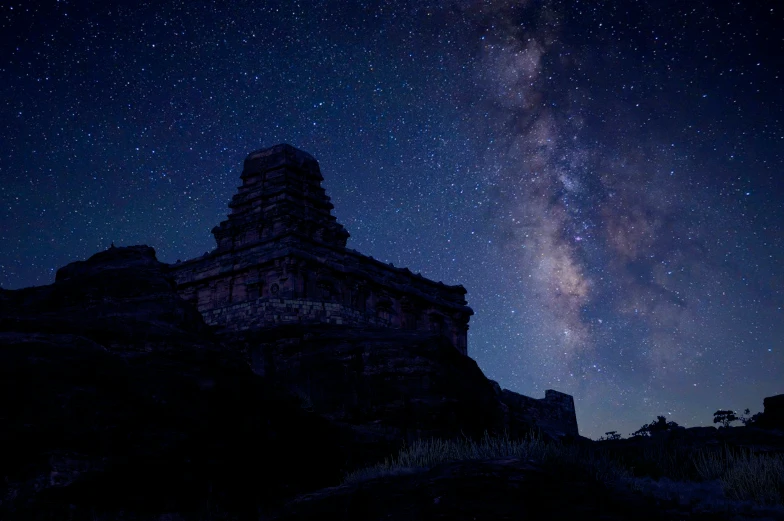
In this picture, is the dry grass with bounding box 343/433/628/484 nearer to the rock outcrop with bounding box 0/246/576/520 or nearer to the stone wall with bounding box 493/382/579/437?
the rock outcrop with bounding box 0/246/576/520

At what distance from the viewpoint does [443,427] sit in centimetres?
1756

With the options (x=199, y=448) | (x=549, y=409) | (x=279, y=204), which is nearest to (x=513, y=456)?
(x=199, y=448)

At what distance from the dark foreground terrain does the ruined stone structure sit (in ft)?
56.1

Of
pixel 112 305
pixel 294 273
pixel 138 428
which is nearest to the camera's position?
pixel 138 428

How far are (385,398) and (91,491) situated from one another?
9.09m

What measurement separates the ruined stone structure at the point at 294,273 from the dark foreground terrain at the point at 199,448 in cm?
1710

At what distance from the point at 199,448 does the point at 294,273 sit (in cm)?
2500

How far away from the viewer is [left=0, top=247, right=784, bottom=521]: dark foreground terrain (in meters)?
9.30

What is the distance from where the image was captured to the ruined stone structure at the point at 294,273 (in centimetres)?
3475

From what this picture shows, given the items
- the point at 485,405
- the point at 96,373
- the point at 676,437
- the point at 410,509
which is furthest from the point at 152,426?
the point at 676,437

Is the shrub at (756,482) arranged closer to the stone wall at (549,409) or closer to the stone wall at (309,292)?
the stone wall at (549,409)

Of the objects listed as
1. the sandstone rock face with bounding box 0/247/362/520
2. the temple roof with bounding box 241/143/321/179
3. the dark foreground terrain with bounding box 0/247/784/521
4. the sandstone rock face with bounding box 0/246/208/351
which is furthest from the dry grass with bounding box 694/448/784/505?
the temple roof with bounding box 241/143/321/179

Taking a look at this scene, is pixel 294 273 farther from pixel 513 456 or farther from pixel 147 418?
pixel 513 456

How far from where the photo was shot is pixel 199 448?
1180cm
